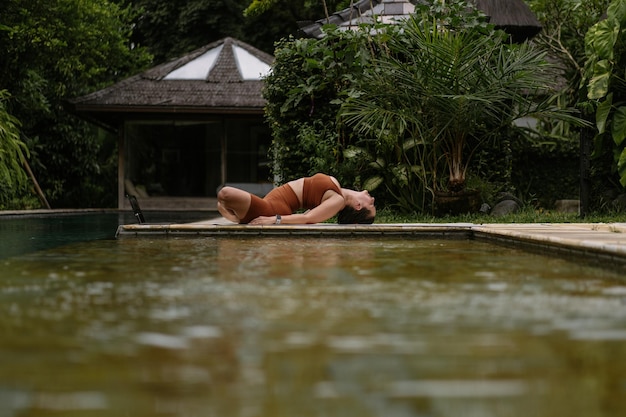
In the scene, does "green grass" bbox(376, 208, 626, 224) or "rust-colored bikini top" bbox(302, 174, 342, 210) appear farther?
"green grass" bbox(376, 208, 626, 224)

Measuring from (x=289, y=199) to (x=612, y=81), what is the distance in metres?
4.78

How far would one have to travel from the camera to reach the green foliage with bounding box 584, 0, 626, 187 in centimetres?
826

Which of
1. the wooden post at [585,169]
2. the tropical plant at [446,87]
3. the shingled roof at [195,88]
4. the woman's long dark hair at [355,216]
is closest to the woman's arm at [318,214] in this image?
the woman's long dark hair at [355,216]

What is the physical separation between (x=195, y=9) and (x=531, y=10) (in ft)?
42.2

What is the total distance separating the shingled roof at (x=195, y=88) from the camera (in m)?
15.3

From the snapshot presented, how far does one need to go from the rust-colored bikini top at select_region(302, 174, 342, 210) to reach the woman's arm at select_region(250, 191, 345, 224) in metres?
0.06

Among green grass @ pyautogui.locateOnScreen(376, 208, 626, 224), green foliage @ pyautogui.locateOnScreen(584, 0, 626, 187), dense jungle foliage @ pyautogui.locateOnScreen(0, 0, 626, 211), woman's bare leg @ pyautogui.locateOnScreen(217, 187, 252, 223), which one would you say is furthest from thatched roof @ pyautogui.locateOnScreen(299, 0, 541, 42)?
woman's bare leg @ pyautogui.locateOnScreen(217, 187, 252, 223)

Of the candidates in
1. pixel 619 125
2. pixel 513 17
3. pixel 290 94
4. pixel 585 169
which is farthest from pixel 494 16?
pixel 585 169

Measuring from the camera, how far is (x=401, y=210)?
8.44 meters

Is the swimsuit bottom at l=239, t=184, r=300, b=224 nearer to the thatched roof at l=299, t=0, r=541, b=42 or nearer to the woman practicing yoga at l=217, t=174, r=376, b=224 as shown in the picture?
the woman practicing yoga at l=217, t=174, r=376, b=224

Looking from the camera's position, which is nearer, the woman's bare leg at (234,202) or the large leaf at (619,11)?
the woman's bare leg at (234,202)

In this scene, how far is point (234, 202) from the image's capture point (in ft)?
19.1

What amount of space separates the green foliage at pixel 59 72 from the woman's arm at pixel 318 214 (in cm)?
930

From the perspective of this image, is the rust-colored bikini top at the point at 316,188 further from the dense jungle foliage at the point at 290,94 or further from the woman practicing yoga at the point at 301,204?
the dense jungle foliage at the point at 290,94
